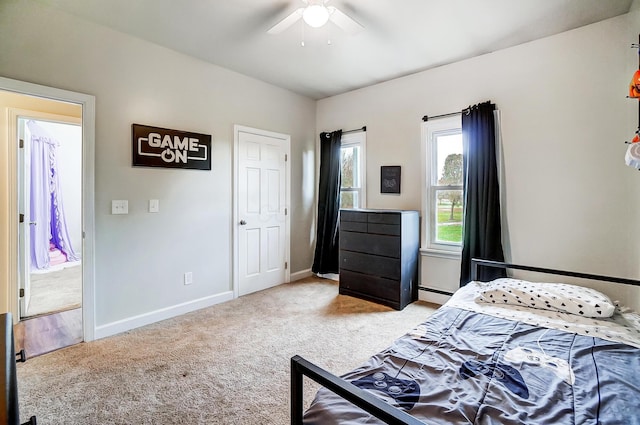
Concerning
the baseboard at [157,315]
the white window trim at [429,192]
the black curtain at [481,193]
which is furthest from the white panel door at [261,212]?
the black curtain at [481,193]

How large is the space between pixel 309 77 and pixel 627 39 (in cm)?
291

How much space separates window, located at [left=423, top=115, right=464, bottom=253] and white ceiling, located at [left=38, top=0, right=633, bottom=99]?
727 millimetres

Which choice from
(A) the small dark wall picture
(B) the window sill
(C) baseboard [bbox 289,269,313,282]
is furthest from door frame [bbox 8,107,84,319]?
(B) the window sill

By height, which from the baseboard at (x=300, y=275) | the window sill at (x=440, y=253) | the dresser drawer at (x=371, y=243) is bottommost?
the baseboard at (x=300, y=275)

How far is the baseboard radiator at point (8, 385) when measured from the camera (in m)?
0.74

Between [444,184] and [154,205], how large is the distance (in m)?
3.09

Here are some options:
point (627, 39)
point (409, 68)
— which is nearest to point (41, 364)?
point (409, 68)

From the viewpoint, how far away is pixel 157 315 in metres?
3.00

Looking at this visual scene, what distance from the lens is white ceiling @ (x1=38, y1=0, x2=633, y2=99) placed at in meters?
2.32

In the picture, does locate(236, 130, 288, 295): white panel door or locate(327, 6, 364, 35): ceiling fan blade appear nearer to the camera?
locate(327, 6, 364, 35): ceiling fan blade

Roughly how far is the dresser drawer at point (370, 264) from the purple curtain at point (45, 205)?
14.5 ft

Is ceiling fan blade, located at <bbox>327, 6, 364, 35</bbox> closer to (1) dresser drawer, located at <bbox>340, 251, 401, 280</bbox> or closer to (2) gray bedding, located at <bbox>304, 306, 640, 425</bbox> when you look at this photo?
(2) gray bedding, located at <bbox>304, 306, 640, 425</bbox>

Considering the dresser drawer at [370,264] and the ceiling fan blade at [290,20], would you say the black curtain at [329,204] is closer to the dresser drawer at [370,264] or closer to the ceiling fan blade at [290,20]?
the dresser drawer at [370,264]

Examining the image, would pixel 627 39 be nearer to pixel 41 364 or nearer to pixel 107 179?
pixel 107 179
